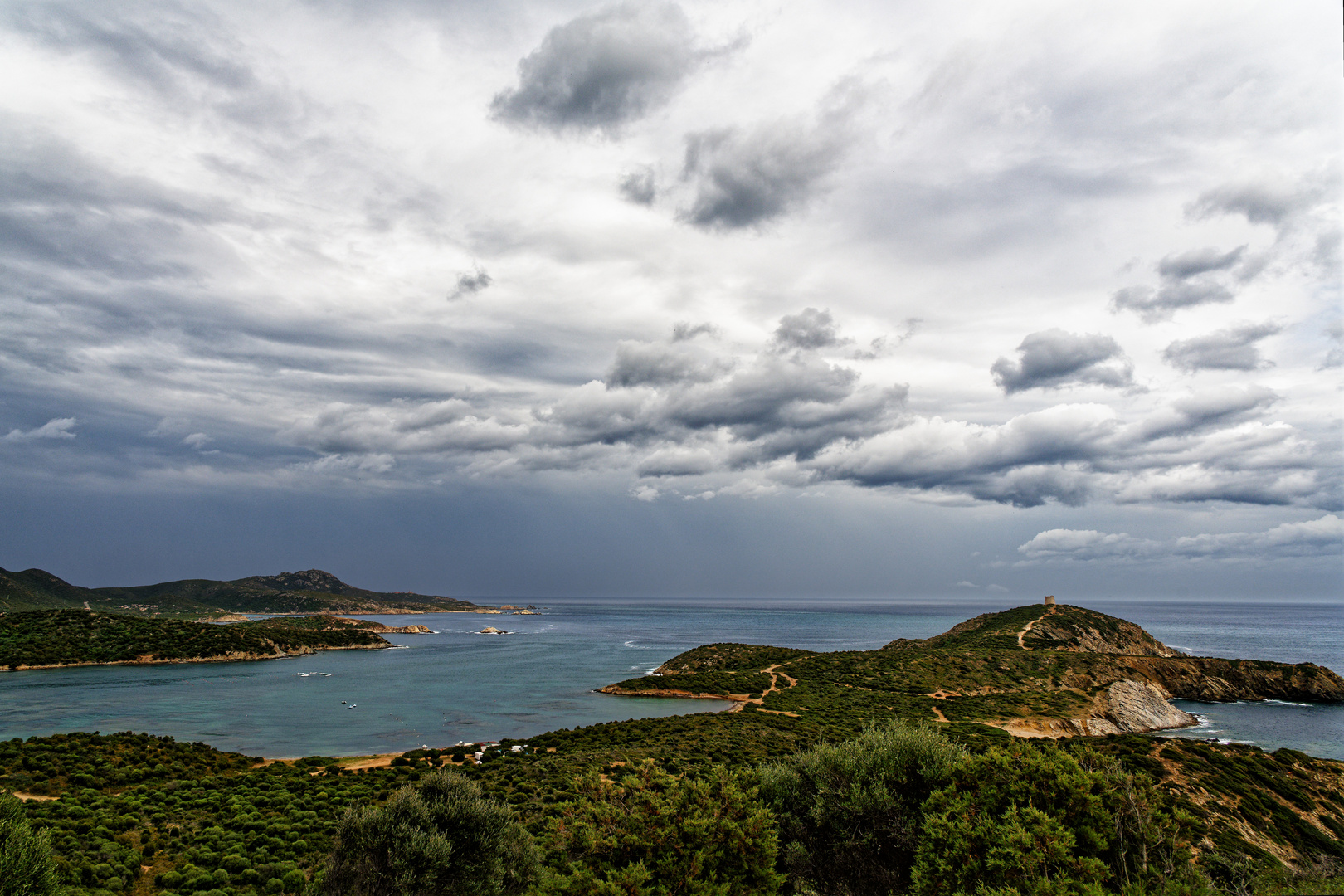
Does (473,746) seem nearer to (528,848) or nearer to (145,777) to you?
(145,777)

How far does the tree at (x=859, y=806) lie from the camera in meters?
11.9

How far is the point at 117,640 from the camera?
3233 inches

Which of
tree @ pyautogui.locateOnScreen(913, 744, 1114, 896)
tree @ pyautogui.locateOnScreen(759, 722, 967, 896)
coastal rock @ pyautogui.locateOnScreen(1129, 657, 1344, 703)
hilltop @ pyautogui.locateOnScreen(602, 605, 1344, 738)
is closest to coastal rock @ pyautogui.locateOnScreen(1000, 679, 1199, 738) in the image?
hilltop @ pyautogui.locateOnScreen(602, 605, 1344, 738)

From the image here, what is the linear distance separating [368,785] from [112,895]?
11605 mm

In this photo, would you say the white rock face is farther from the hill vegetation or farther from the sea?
the hill vegetation

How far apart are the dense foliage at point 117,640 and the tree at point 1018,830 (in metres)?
102

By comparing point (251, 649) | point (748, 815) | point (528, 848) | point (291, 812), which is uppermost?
point (748, 815)

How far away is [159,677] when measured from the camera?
221 ft

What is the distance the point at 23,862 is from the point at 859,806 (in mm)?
15016

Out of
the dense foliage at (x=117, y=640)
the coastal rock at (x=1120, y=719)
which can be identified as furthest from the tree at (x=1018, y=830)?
the dense foliage at (x=117, y=640)

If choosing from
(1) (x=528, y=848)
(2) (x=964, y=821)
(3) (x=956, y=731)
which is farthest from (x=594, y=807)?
(3) (x=956, y=731)

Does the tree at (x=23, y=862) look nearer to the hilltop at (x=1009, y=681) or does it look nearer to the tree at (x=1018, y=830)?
the tree at (x=1018, y=830)

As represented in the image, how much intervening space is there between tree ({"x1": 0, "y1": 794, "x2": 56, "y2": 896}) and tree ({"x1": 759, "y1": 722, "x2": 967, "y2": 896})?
1337cm

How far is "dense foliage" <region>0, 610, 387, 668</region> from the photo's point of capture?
73.9m
